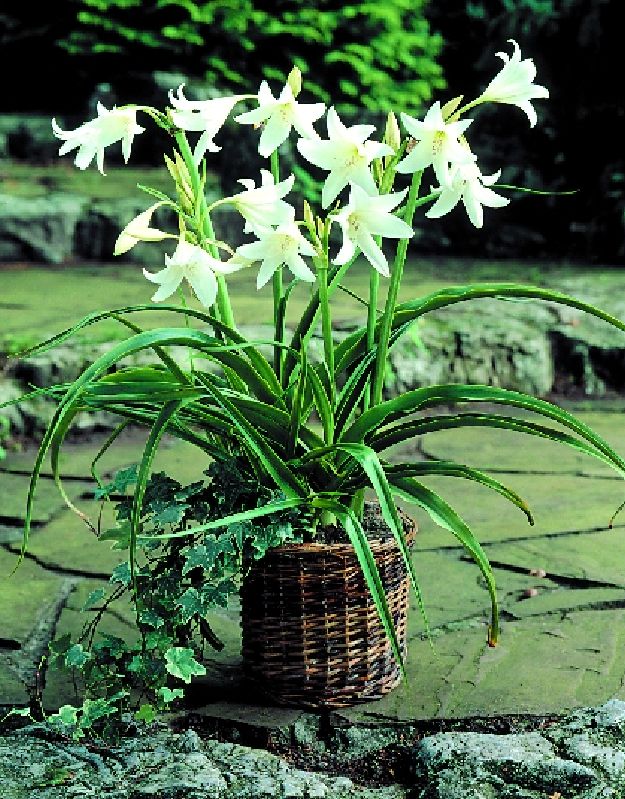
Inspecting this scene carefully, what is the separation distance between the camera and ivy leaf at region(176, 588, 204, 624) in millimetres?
2143

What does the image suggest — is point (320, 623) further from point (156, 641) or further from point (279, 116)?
point (279, 116)

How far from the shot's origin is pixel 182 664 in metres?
2.14

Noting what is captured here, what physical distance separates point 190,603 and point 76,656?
0.23 metres

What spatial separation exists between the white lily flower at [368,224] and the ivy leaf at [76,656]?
0.81m

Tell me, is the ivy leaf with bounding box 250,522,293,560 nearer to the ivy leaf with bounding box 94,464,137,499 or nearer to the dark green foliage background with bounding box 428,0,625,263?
the ivy leaf with bounding box 94,464,137,499

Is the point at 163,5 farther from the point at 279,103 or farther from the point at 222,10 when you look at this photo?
the point at 279,103

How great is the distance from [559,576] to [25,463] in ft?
5.54

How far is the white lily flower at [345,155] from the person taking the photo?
1910 millimetres

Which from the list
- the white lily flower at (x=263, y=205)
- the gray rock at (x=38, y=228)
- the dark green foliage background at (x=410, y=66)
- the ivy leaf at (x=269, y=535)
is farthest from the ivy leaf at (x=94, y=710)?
the dark green foliage background at (x=410, y=66)

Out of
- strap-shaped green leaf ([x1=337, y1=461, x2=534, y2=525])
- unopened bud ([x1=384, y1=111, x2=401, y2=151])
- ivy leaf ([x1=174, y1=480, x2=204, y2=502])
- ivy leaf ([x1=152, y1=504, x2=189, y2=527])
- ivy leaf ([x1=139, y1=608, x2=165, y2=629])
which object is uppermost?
unopened bud ([x1=384, y1=111, x2=401, y2=151])

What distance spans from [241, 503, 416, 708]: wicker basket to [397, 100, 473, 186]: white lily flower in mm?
642

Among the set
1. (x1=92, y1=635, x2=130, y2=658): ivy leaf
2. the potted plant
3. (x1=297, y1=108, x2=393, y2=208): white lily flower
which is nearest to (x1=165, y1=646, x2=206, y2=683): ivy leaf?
the potted plant

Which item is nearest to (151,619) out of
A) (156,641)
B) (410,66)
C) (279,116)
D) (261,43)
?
(156,641)

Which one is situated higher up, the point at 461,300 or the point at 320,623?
the point at 461,300
